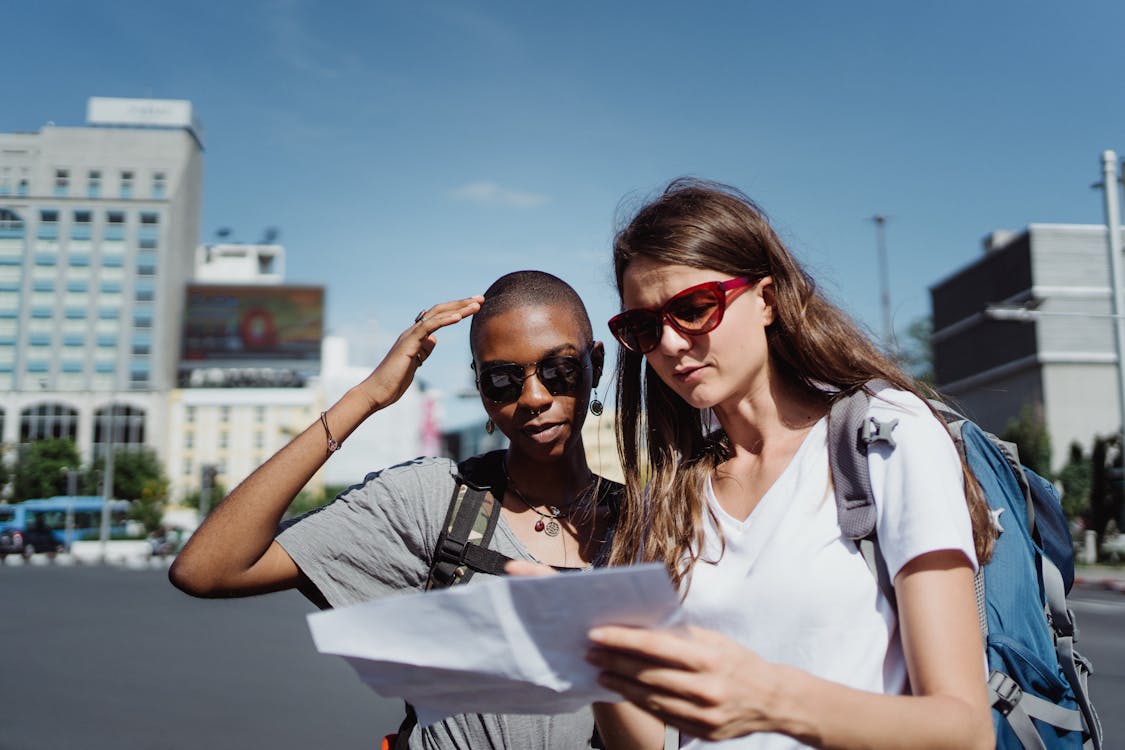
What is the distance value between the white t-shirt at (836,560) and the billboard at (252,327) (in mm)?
94227

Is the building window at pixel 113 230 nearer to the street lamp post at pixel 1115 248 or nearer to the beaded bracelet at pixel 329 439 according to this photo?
the street lamp post at pixel 1115 248

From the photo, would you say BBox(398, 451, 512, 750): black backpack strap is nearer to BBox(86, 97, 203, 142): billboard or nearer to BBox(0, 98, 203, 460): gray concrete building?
BBox(0, 98, 203, 460): gray concrete building

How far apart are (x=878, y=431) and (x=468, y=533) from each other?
3.51ft

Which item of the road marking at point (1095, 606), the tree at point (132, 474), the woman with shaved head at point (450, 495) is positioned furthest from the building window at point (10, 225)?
the woman with shaved head at point (450, 495)

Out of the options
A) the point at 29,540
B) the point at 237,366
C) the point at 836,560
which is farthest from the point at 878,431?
the point at 237,366

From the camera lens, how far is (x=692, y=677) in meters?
1.18

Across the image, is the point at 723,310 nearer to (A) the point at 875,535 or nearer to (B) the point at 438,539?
(A) the point at 875,535

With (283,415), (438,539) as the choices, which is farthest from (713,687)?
(283,415)

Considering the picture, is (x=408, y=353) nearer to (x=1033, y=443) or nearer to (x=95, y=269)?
(x=1033, y=443)

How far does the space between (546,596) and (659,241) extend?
0.90 metres

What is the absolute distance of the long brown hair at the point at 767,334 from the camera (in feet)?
6.10

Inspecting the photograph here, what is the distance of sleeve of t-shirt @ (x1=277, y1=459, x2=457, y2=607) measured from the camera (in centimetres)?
230

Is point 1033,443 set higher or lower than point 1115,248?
lower

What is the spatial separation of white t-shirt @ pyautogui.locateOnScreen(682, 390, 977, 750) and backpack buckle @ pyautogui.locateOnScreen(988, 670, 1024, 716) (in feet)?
0.47
